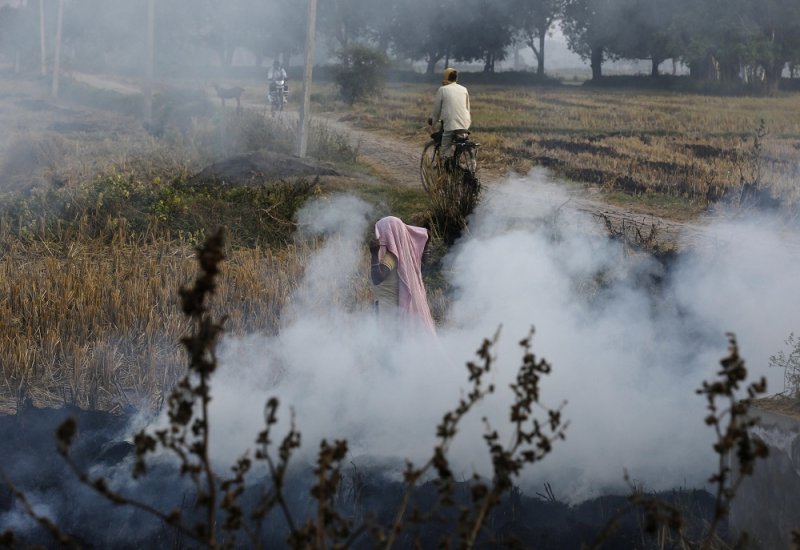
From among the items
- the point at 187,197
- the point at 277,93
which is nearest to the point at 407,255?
the point at 187,197

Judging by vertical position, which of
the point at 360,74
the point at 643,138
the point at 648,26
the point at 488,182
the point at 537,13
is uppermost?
the point at 537,13

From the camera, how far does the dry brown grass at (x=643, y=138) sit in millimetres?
11945

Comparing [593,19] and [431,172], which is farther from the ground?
[593,19]

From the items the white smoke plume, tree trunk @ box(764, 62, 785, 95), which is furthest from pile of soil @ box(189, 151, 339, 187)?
tree trunk @ box(764, 62, 785, 95)

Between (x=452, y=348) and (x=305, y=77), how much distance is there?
7479mm

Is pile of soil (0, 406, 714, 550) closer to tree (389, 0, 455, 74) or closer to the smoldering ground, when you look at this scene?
the smoldering ground

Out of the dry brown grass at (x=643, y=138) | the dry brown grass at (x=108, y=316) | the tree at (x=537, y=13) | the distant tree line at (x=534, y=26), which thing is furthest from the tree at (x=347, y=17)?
the dry brown grass at (x=108, y=316)

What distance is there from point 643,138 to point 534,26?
228 inches

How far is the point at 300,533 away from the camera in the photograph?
6.46 feet

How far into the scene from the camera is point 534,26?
11141 mm

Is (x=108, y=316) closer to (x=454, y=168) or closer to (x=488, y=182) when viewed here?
(x=454, y=168)

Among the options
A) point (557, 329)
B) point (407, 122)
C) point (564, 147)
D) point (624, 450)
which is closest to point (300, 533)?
point (624, 450)

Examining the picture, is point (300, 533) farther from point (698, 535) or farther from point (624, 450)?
point (624, 450)

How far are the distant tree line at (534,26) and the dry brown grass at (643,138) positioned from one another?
1023mm
